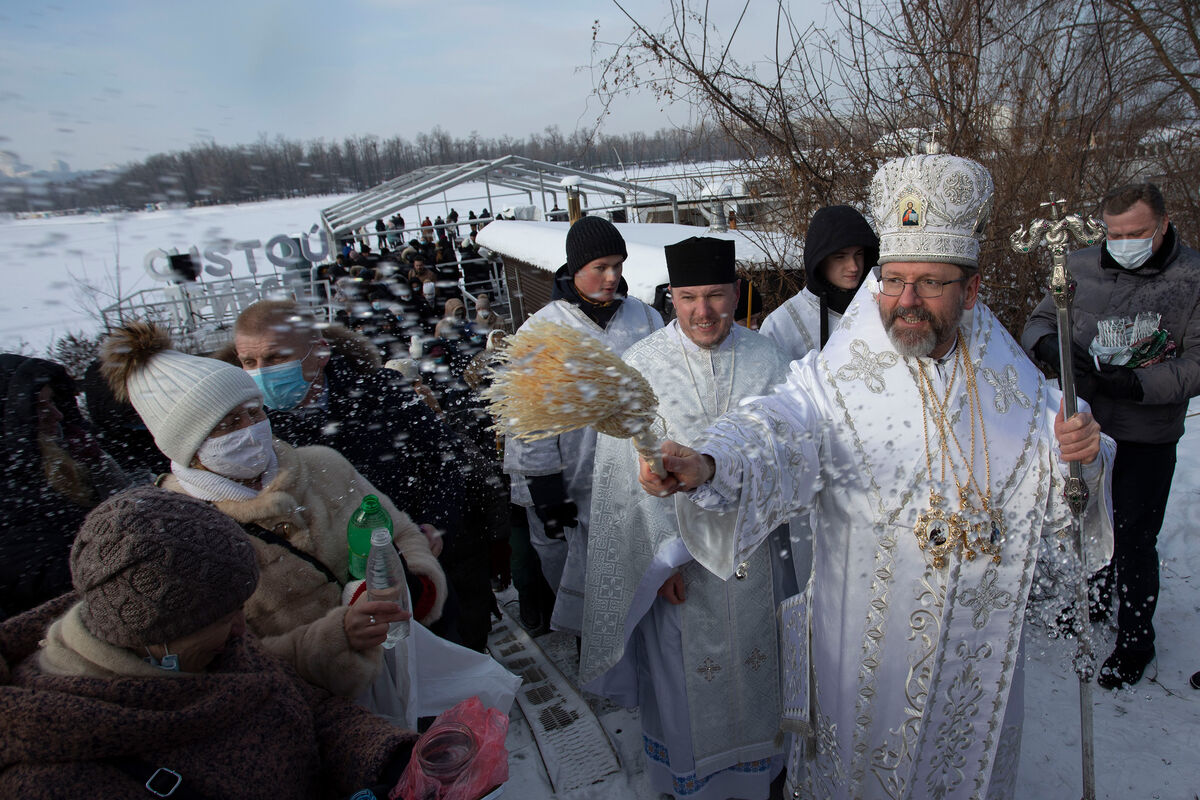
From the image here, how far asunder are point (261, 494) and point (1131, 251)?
4011mm

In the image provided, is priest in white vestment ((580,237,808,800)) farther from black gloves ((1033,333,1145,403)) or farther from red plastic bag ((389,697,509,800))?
black gloves ((1033,333,1145,403))

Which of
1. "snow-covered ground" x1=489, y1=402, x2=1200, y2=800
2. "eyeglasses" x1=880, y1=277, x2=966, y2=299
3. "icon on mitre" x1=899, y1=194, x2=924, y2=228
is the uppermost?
"icon on mitre" x1=899, y1=194, x2=924, y2=228

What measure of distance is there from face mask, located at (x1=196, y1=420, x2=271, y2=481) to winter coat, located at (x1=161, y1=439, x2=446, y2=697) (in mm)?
81

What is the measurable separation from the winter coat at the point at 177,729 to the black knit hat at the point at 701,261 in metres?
2.01

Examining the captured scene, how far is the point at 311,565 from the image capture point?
2.21m

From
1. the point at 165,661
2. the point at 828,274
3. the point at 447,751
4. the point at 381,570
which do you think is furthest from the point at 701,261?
the point at 165,661

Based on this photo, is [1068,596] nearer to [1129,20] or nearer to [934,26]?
[934,26]

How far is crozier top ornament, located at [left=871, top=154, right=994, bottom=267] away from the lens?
2080mm

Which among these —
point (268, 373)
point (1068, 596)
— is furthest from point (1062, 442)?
point (268, 373)

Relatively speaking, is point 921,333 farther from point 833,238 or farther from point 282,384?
point 282,384

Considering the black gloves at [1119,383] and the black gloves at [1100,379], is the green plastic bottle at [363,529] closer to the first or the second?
the black gloves at [1100,379]

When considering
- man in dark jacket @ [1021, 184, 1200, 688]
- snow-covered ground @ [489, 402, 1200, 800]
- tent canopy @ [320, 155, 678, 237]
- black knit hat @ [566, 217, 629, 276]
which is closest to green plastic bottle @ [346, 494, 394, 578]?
snow-covered ground @ [489, 402, 1200, 800]

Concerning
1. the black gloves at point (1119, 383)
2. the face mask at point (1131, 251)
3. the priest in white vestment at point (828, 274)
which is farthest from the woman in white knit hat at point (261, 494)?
the face mask at point (1131, 251)

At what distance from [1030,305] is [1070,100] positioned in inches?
69.8
